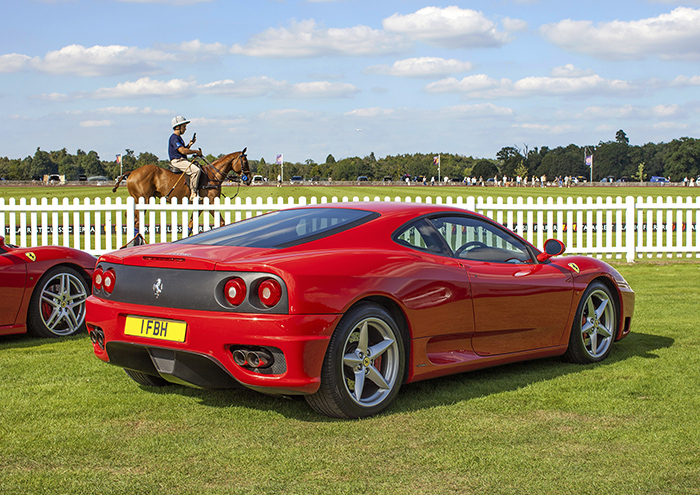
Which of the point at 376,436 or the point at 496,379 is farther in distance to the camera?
the point at 496,379

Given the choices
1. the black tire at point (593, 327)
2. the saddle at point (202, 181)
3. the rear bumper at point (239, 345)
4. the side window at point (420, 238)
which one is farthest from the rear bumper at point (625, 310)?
the saddle at point (202, 181)

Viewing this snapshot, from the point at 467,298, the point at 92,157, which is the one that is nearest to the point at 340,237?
the point at 467,298

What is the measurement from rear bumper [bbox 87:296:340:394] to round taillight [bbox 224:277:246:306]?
0.08 m

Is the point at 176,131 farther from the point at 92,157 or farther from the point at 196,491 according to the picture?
the point at 92,157

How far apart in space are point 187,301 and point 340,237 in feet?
3.51

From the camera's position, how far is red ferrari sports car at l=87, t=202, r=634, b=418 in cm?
438

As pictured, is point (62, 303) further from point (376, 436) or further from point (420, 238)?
point (376, 436)

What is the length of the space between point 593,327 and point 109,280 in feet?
13.0

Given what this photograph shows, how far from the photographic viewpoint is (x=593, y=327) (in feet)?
21.4

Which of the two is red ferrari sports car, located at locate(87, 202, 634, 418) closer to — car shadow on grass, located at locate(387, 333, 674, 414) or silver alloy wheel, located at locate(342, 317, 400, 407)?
silver alloy wheel, located at locate(342, 317, 400, 407)

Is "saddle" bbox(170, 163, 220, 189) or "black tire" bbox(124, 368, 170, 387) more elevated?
"saddle" bbox(170, 163, 220, 189)

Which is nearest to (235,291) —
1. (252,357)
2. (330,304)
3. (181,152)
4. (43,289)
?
(252,357)

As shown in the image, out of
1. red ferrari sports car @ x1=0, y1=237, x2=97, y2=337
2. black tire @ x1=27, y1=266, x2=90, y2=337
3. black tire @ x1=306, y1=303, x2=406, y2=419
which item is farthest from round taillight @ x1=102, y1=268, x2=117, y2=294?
black tire @ x1=27, y1=266, x2=90, y2=337

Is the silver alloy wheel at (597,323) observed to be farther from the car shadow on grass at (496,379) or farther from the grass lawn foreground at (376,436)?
the grass lawn foreground at (376,436)
